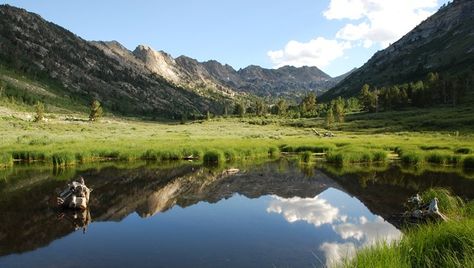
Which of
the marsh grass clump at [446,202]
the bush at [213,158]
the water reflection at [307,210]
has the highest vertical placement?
the marsh grass clump at [446,202]

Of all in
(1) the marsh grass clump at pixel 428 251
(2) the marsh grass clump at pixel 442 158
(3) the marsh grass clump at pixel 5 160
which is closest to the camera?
(1) the marsh grass clump at pixel 428 251

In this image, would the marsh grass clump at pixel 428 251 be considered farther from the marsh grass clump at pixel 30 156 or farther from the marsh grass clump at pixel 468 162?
the marsh grass clump at pixel 30 156

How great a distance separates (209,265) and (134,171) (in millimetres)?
29879

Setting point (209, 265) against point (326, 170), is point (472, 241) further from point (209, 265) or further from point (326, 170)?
point (326, 170)

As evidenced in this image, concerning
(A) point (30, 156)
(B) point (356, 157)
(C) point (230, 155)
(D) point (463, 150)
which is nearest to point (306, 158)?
(B) point (356, 157)

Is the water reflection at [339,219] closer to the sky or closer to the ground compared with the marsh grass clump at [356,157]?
closer to the ground

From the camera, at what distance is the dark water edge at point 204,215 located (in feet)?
63.3

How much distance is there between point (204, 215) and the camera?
28094 mm

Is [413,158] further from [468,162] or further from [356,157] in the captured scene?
[356,157]

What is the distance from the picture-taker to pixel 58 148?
2295 inches

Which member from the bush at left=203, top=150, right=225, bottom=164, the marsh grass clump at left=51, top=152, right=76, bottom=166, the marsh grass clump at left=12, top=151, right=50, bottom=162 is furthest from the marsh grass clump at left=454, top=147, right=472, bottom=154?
the marsh grass clump at left=12, top=151, right=50, bottom=162

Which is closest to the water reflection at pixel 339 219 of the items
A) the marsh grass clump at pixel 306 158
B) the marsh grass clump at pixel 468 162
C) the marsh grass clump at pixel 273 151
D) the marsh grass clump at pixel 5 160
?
the marsh grass clump at pixel 306 158

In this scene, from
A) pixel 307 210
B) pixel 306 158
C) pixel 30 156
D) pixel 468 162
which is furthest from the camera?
pixel 306 158

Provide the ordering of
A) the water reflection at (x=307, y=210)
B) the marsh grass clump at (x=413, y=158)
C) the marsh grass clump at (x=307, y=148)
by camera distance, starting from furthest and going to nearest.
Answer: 1. the marsh grass clump at (x=307, y=148)
2. the marsh grass clump at (x=413, y=158)
3. the water reflection at (x=307, y=210)
